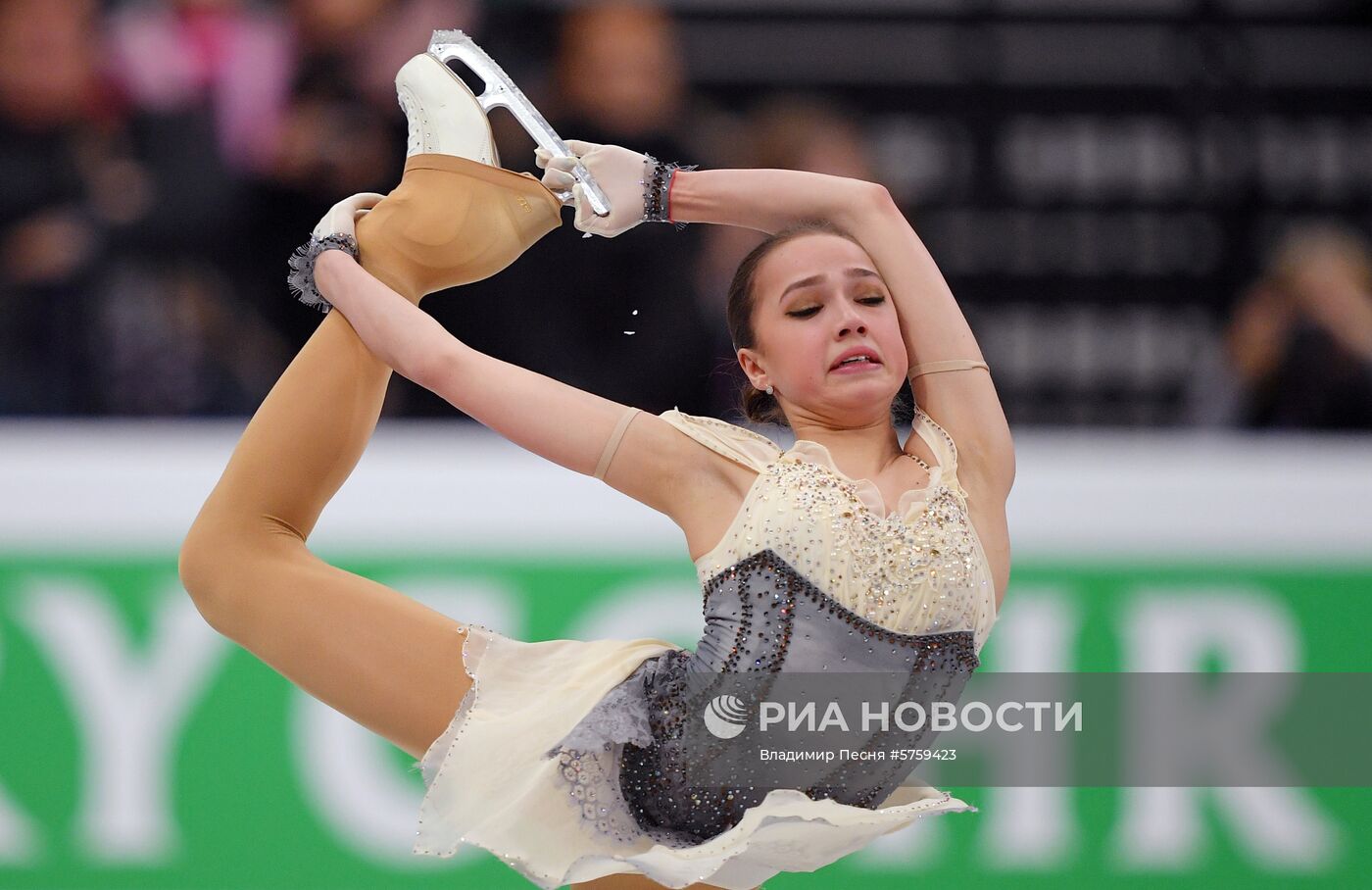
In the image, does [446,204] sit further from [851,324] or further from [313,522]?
[851,324]

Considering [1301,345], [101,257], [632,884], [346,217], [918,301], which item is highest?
[1301,345]

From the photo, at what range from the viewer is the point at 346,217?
7.66 ft

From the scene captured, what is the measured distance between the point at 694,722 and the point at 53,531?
163 centimetres

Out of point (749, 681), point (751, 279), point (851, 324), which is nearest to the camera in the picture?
point (749, 681)

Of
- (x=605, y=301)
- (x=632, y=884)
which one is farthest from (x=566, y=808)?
(x=605, y=301)

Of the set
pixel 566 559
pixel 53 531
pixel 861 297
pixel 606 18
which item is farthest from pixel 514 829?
pixel 606 18

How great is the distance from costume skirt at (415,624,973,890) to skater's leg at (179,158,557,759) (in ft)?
0.21

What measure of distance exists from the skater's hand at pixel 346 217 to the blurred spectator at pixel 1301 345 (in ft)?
7.58

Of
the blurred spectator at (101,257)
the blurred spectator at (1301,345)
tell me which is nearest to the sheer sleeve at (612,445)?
the blurred spectator at (101,257)

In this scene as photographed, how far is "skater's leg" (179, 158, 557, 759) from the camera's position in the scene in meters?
2.12

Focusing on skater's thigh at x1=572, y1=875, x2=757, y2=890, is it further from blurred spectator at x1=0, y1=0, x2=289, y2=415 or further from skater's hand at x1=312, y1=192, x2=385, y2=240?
blurred spectator at x1=0, y1=0, x2=289, y2=415

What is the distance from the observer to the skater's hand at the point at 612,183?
2277 mm

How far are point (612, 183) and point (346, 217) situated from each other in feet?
1.31

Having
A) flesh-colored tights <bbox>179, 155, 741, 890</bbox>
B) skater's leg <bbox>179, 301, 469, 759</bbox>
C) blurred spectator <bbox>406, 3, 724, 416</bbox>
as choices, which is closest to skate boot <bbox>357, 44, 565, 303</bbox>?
flesh-colored tights <bbox>179, 155, 741, 890</bbox>
